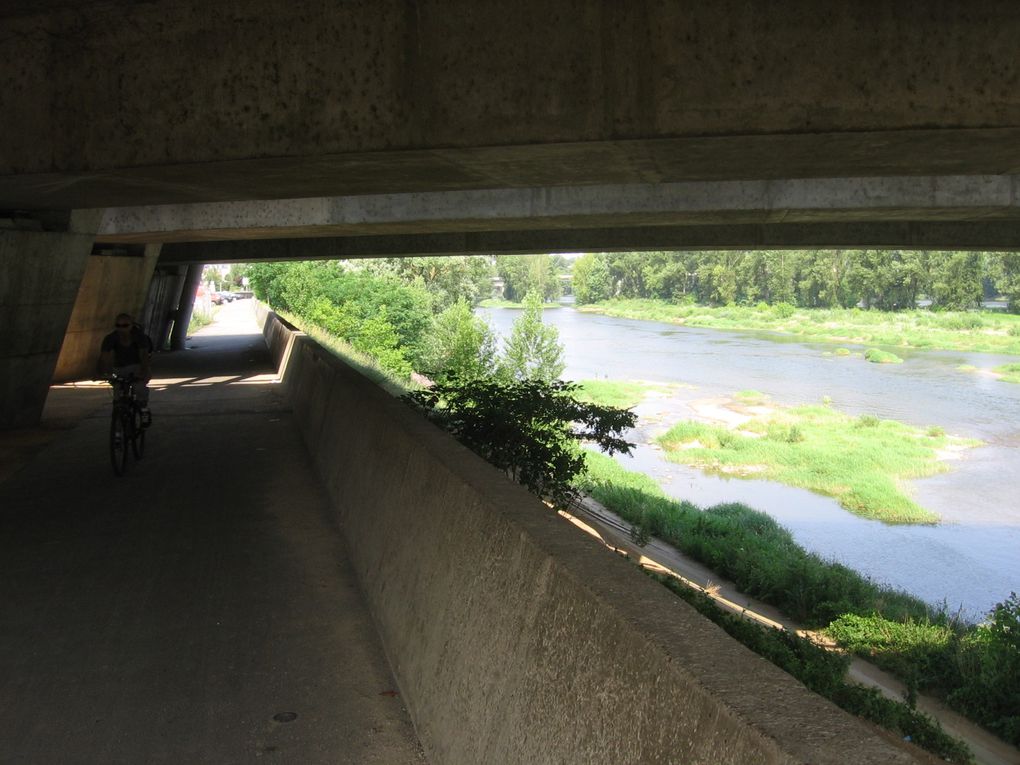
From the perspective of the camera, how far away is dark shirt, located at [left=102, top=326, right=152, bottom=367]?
10.9 m

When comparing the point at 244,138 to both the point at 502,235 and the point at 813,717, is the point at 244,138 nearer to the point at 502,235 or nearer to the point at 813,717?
the point at 813,717

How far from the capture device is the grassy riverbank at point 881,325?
237 feet

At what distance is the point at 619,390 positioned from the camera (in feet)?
182

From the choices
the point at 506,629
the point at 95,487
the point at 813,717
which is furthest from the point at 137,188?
the point at 813,717

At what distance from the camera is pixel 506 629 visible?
351cm

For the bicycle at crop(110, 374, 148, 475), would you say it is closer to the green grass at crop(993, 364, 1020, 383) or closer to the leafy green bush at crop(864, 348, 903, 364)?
the green grass at crop(993, 364, 1020, 383)

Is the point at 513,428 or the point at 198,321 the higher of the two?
the point at 513,428

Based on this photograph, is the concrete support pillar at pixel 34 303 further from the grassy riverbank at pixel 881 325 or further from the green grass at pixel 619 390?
the grassy riverbank at pixel 881 325

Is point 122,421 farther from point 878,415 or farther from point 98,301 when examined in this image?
point 878,415

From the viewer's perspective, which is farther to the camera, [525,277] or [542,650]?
[525,277]

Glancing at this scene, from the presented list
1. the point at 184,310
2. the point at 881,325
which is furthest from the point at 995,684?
the point at 881,325

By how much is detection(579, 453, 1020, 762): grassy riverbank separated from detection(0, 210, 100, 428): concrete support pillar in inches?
348

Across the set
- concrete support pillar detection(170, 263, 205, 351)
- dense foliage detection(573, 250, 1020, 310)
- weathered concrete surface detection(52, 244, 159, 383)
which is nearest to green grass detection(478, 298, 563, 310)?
dense foliage detection(573, 250, 1020, 310)

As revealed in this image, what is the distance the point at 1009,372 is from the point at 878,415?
15.4m
